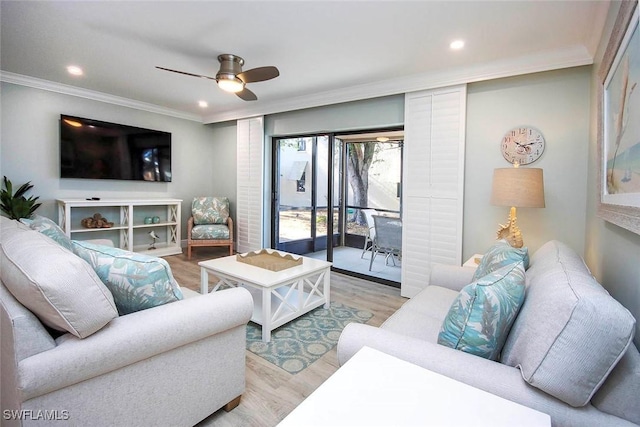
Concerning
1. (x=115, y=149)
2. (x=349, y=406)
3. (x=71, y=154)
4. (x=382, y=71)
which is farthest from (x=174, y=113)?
(x=349, y=406)

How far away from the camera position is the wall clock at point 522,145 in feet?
9.04

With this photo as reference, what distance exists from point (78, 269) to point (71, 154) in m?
4.06

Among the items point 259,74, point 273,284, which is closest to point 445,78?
point 259,74

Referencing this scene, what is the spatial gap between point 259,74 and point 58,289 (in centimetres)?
223

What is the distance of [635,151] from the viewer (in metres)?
1.12

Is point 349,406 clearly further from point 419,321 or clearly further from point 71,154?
point 71,154

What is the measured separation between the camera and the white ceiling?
6.95 ft

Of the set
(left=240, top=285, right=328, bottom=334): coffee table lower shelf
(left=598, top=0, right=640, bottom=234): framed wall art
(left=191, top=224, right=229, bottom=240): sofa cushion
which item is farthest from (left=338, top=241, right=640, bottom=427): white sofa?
(left=191, top=224, right=229, bottom=240): sofa cushion

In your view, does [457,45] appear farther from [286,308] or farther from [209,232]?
[209,232]

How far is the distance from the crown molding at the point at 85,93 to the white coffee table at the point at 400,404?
498 cm

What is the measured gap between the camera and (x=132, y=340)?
1.16 meters

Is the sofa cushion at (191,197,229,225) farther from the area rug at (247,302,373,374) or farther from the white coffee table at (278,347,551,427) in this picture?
the white coffee table at (278,347,551,427)

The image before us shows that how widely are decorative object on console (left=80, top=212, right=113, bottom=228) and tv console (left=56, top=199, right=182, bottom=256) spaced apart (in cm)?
6

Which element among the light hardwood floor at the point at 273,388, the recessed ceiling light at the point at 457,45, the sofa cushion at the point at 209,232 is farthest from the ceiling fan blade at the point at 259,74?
the sofa cushion at the point at 209,232
